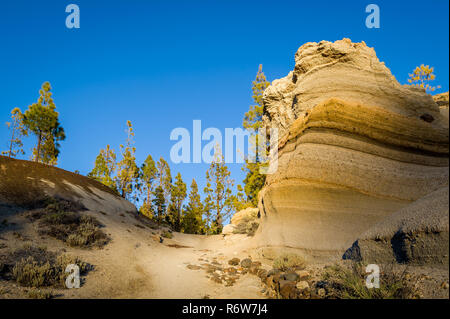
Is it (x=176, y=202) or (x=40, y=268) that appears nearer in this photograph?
(x=40, y=268)

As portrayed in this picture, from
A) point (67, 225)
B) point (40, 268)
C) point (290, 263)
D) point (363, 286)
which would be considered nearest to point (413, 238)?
point (363, 286)

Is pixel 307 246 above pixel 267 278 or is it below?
above

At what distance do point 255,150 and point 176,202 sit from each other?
17.6m

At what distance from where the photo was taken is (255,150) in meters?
31.3

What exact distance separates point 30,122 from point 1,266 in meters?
30.9

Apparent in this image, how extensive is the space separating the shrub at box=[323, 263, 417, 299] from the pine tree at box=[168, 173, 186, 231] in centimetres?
3547

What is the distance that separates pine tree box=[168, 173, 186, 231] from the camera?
3934 centimetres

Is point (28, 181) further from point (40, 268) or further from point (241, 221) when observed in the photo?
point (241, 221)

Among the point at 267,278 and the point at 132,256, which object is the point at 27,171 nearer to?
the point at 132,256

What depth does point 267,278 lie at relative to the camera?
8359 millimetres

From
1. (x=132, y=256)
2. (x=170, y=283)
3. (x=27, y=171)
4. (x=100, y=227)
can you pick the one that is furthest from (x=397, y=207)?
(x=27, y=171)
